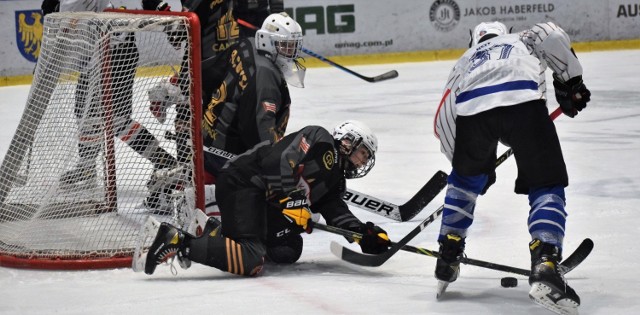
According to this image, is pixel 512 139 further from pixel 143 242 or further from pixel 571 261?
pixel 143 242

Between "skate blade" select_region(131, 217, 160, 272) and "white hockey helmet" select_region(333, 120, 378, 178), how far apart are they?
0.63m

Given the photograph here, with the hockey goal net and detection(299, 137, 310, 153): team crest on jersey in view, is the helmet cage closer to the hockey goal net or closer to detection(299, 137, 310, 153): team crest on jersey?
detection(299, 137, 310, 153): team crest on jersey

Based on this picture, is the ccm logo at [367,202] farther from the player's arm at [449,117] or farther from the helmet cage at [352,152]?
the player's arm at [449,117]

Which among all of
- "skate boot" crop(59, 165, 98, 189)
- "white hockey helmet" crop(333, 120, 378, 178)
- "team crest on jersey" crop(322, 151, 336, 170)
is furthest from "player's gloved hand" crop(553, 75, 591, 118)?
"skate boot" crop(59, 165, 98, 189)

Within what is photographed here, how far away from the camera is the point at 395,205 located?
4285mm

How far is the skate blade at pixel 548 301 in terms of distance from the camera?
2740 millimetres

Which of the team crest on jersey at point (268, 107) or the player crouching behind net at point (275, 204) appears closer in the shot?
the player crouching behind net at point (275, 204)

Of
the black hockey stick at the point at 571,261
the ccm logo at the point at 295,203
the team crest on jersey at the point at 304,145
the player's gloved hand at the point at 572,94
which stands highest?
the player's gloved hand at the point at 572,94

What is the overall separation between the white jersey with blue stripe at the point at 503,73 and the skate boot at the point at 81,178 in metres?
1.34

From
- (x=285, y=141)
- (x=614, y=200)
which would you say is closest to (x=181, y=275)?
(x=285, y=141)

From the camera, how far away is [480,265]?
3.24m

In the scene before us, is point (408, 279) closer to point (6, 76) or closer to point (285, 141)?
point (285, 141)

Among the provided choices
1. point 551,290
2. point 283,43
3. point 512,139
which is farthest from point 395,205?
point 551,290

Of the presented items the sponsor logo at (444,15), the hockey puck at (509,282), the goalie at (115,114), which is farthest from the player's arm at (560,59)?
the sponsor logo at (444,15)
